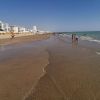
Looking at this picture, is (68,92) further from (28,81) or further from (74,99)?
(28,81)

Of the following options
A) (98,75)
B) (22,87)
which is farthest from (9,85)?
(98,75)

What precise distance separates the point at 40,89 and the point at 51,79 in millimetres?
1150

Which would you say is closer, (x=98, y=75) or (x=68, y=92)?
(x=68, y=92)

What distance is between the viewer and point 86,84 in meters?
6.00

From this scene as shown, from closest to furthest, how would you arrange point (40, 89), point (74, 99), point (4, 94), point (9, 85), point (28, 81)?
point (74, 99)
point (4, 94)
point (40, 89)
point (9, 85)
point (28, 81)

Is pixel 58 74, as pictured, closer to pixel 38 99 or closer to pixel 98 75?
pixel 98 75

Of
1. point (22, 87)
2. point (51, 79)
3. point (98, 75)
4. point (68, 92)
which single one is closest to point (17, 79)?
point (22, 87)

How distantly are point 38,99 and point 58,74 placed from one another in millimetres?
2721

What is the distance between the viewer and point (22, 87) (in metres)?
5.69

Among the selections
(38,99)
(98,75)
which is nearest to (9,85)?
(38,99)

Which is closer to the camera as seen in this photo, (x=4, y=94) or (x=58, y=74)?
(x=4, y=94)

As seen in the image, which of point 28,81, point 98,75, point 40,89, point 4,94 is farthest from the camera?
point 98,75

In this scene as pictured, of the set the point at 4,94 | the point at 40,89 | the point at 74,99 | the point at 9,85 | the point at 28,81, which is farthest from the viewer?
the point at 28,81

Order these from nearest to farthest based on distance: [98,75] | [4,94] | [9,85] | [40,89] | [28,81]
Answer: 1. [4,94]
2. [40,89]
3. [9,85]
4. [28,81]
5. [98,75]
